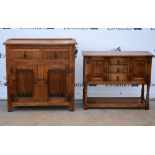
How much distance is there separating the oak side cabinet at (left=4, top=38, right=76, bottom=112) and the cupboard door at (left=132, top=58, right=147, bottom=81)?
73cm

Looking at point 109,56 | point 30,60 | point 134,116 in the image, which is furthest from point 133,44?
point 30,60

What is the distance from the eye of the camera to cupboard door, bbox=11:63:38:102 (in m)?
3.73

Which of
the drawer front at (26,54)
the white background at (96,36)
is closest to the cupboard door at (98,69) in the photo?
the white background at (96,36)

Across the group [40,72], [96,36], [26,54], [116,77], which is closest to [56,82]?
[40,72]

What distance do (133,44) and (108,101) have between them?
2.75 ft

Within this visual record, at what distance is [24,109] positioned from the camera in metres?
3.95

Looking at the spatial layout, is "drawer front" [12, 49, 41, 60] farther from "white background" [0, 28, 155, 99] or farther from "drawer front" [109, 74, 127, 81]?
"drawer front" [109, 74, 127, 81]

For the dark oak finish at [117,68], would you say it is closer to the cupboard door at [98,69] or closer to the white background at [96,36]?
the cupboard door at [98,69]

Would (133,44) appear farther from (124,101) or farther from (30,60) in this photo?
(30,60)

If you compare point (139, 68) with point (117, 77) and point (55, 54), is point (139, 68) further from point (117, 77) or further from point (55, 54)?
point (55, 54)

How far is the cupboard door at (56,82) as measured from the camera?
12.3 feet

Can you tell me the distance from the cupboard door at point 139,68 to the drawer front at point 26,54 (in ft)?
3.74

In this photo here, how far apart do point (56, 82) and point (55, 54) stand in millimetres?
373

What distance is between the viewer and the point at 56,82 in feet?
12.6
